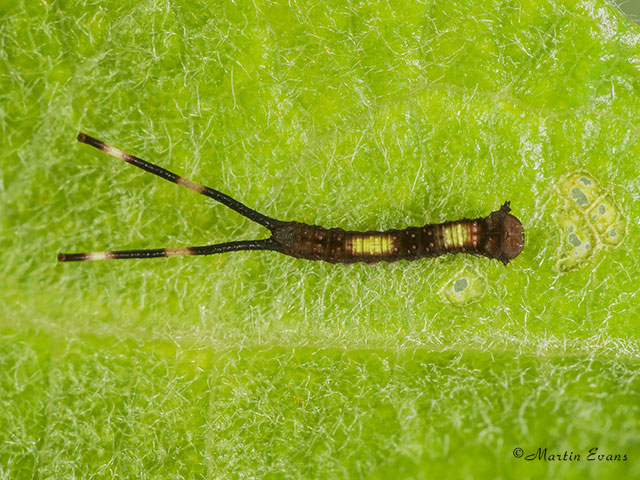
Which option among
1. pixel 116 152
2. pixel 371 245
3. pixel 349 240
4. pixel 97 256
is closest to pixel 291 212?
pixel 349 240

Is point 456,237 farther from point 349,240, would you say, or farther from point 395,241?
point 349,240

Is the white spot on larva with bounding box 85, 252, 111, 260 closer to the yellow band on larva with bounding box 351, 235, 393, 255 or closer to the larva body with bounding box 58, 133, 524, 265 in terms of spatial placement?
the larva body with bounding box 58, 133, 524, 265

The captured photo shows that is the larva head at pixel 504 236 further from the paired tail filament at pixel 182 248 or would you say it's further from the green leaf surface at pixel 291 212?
the paired tail filament at pixel 182 248

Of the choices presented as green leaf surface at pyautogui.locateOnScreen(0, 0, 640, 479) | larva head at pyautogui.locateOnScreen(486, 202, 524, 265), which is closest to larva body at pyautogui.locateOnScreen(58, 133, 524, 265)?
larva head at pyautogui.locateOnScreen(486, 202, 524, 265)

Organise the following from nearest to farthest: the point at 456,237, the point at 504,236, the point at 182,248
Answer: the point at 504,236, the point at 182,248, the point at 456,237

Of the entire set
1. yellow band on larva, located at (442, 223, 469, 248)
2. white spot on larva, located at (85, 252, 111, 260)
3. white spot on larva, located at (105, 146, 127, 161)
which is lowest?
white spot on larva, located at (85, 252, 111, 260)

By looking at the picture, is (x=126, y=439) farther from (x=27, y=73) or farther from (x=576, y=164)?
(x=576, y=164)

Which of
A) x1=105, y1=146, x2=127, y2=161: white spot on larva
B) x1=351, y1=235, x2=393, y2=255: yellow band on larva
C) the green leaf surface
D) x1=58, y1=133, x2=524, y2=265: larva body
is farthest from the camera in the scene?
x1=351, y1=235, x2=393, y2=255: yellow band on larva
